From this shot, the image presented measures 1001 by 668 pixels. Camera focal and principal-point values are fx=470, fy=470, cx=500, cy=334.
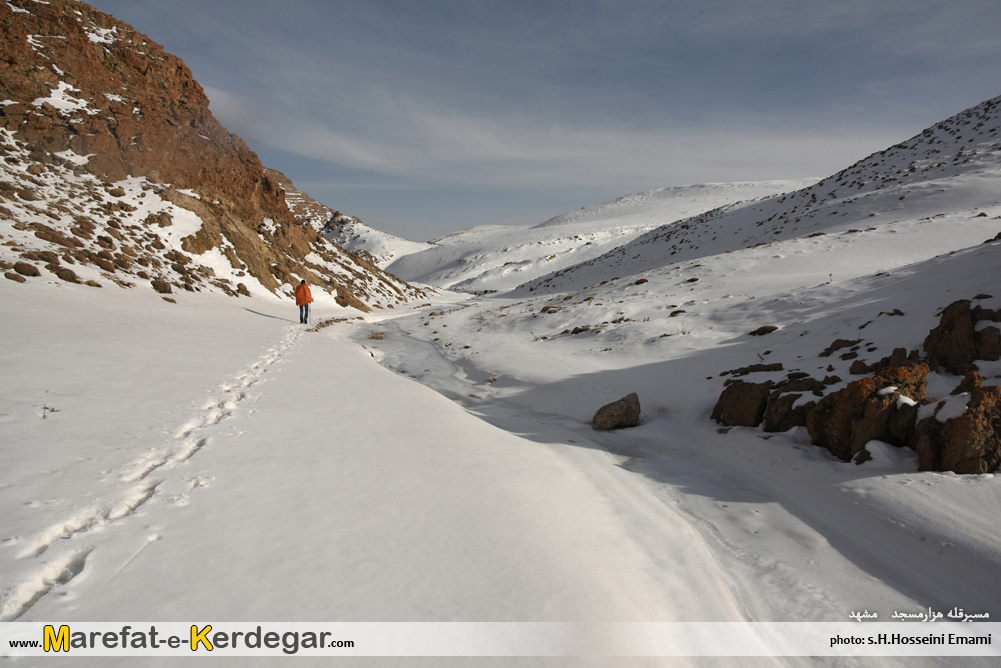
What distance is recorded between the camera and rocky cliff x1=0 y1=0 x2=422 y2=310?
15.7m

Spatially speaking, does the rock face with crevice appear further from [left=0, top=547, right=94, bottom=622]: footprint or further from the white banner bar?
[left=0, top=547, right=94, bottom=622]: footprint

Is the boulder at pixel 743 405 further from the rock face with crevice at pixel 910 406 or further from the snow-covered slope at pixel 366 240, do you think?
the snow-covered slope at pixel 366 240

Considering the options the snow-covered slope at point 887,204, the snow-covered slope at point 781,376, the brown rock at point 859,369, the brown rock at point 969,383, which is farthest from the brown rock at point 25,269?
the snow-covered slope at point 887,204

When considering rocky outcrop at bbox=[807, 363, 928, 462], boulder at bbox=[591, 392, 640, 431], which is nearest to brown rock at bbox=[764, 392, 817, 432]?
rocky outcrop at bbox=[807, 363, 928, 462]

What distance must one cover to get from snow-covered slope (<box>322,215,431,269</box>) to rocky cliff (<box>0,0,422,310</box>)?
198 feet

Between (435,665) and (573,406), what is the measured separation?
253 inches

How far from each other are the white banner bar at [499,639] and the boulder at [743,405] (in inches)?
136

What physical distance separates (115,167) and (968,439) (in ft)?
92.4

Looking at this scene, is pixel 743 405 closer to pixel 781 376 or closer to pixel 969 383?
pixel 781 376

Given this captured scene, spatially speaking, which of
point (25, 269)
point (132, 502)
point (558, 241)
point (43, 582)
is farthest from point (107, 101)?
point (558, 241)

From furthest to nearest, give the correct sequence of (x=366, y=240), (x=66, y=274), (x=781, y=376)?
1. (x=366, y=240)
2. (x=66, y=274)
3. (x=781, y=376)

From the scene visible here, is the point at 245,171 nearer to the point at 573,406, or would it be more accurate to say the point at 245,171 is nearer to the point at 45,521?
the point at 573,406

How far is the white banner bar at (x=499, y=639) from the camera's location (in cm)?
204

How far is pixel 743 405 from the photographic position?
6461 millimetres
